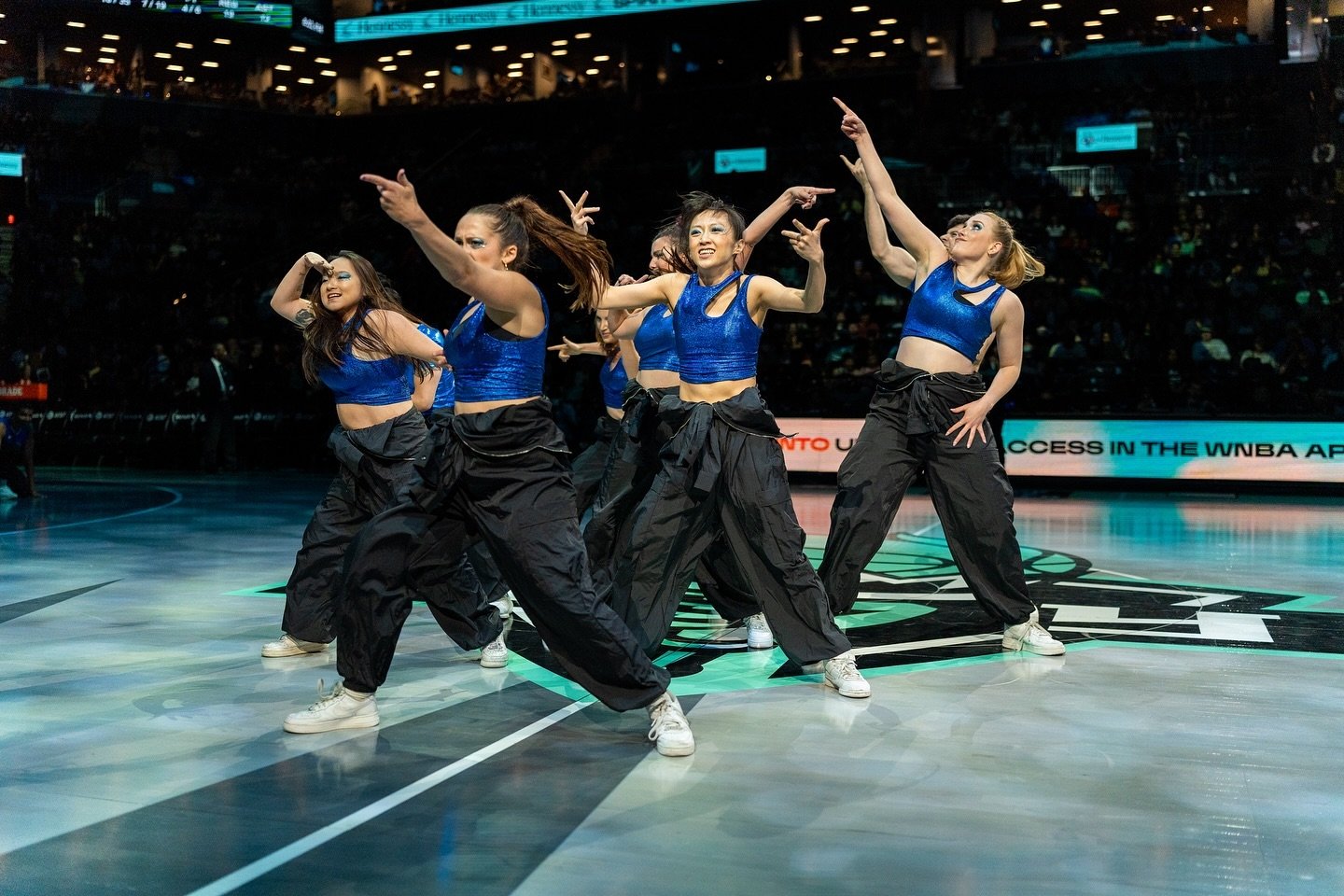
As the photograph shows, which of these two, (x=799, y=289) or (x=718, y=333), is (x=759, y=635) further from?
(x=799, y=289)

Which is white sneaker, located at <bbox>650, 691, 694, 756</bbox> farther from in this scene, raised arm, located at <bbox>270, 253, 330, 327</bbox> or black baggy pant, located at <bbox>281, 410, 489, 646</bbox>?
raised arm, located at <bbox>270, 253, 330, 327</bbox>

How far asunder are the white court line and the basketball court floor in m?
0.01

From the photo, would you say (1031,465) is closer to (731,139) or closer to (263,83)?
(731,139)

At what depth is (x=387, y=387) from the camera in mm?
5051

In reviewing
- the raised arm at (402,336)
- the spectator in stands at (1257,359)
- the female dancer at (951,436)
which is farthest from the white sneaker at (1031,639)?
the spectator in stands at (1257,359)

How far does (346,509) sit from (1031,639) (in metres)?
2.92

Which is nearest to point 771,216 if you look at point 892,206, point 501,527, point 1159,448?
point 892,206

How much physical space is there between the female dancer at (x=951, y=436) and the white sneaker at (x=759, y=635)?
386 mm

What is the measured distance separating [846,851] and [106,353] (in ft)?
61.5

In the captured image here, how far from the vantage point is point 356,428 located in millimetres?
5031

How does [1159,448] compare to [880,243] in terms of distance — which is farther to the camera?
[1159,448]

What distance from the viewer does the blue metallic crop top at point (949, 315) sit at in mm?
5159

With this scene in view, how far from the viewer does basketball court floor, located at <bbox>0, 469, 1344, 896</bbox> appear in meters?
2.69

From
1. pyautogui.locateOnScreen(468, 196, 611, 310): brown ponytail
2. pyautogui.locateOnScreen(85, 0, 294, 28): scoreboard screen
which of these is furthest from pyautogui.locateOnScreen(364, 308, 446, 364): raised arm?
pyautogui.locateOnScreen(85, 0, 294, 28): scoreboard screen
